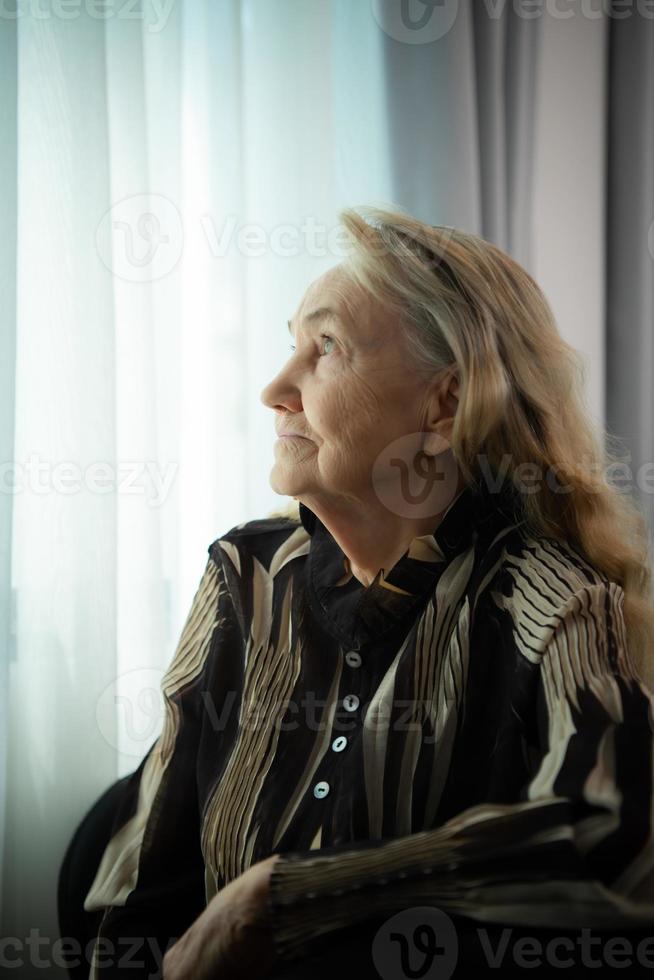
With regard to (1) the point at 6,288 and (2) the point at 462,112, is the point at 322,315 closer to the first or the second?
(1) the point at 6,288

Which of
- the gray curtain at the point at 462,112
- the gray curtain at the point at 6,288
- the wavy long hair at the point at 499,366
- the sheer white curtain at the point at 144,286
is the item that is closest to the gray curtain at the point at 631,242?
the gray curtain at the point at 462,112

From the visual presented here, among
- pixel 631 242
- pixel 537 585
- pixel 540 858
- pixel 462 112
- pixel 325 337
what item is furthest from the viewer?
pixel 631 242

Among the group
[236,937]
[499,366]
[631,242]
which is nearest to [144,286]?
[499,366]

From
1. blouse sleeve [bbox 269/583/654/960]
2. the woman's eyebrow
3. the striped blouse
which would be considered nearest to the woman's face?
the woman's eyebrow

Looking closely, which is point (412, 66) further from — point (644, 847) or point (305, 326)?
point (644, 847)

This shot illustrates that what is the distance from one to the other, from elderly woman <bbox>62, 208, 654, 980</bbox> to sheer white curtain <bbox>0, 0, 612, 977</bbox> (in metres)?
0.22

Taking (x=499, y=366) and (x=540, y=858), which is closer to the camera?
(x=540, y=858)

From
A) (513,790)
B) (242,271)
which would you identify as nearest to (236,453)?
(242,271)

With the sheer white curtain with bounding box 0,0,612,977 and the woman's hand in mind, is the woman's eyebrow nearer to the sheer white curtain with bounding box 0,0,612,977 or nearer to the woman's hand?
the sheer white curtain with bounding box 0,0,612,977

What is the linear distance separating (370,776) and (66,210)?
0.87 m

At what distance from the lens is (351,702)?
966 mm

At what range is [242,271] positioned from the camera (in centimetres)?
139

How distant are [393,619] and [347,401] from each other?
0.85ft

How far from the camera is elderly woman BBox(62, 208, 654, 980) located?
85 cm
